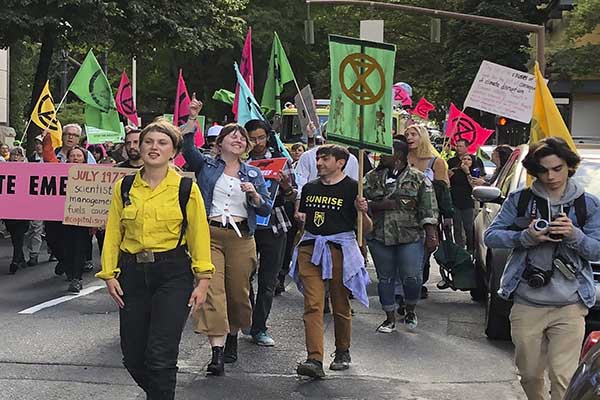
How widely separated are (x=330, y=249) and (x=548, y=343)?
2173mm

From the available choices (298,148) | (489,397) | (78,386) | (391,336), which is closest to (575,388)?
(489,397)

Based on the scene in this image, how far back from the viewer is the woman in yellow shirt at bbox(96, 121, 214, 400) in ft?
16.9

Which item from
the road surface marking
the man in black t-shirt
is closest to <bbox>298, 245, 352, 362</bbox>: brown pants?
the man in black t-shirt

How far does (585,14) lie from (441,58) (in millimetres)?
14119

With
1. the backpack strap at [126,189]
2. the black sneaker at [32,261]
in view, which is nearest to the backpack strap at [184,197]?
the backpack strap at [126,189]

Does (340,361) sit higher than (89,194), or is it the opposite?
(89,194)

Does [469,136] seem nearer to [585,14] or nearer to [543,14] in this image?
[585,14]

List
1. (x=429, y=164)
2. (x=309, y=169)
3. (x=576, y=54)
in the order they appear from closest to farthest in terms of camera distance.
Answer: (x=309, y=169) → (x=429, y=164) → (x=576, y=54)

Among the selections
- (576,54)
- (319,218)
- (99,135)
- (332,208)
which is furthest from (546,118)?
(576,54)

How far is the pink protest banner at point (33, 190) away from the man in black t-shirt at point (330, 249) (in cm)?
440

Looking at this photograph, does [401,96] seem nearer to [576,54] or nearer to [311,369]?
[576,54]

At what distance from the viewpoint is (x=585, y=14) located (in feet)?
98.0

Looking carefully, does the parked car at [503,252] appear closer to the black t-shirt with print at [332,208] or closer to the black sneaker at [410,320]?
the black sneaker at [410,320]

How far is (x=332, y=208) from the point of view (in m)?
7.11
